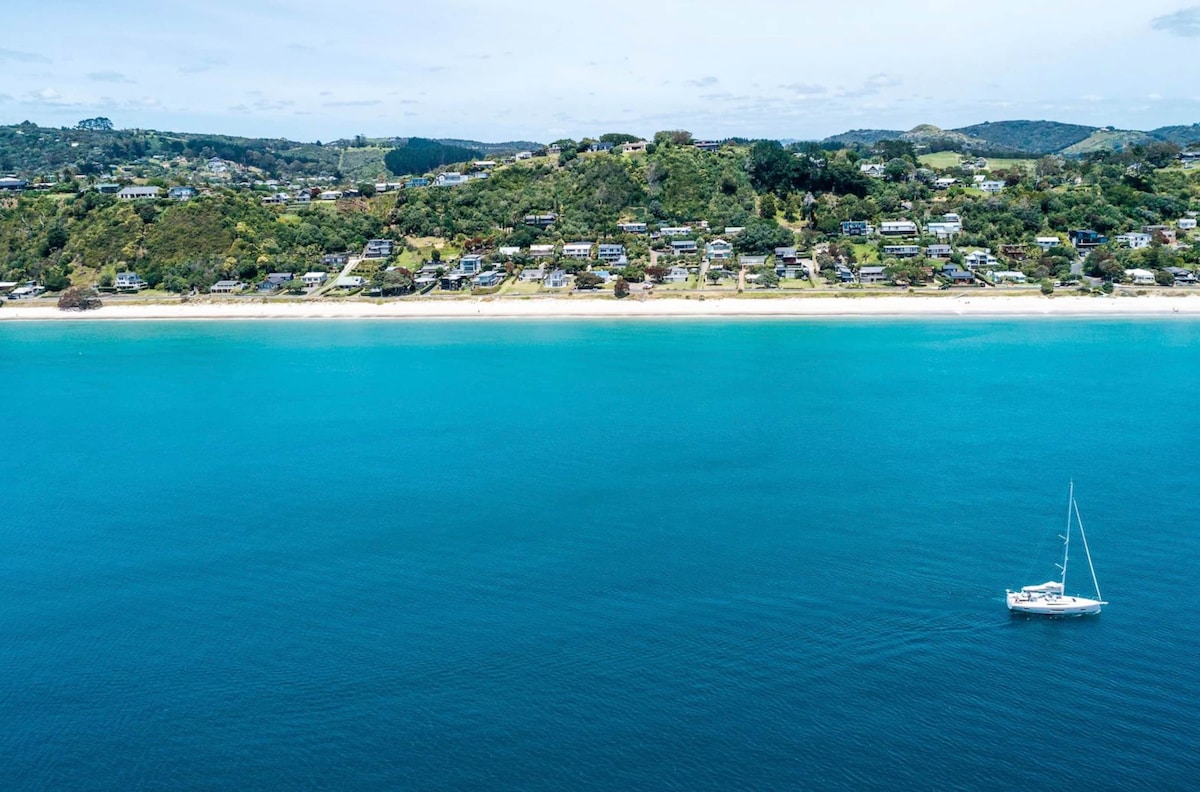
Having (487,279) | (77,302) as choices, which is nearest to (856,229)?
(487,279)

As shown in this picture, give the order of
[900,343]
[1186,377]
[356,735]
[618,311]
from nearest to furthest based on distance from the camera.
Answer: [356,735], [1186,377], [900,343], [618,311]

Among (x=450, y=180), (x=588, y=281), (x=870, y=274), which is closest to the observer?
(x=870, y=274)

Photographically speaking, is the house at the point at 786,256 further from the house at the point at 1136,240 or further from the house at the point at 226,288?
the house at the point at 226,288

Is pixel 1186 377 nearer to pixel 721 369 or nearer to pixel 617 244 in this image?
pixel 721 369

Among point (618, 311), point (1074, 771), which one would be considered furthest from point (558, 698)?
point (618, 311)

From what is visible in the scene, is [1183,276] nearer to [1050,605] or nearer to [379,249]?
[1050,605]

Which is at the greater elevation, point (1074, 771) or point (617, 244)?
point (617, 244)

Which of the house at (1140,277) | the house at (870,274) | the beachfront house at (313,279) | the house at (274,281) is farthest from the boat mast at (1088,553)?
the house at (274,281)
